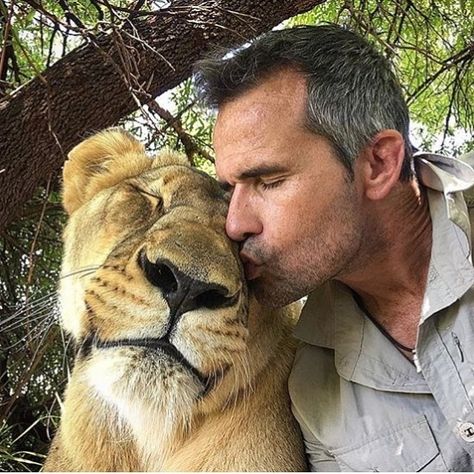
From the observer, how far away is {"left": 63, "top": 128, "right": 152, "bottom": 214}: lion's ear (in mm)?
1857

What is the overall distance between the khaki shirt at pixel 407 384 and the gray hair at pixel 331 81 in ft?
0.66

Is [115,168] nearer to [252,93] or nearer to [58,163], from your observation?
[252,93]

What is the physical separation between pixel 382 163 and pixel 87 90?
0.94 metres

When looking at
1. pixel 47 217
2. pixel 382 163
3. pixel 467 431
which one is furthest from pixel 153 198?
pixel 47 217

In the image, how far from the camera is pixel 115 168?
1.87 metres

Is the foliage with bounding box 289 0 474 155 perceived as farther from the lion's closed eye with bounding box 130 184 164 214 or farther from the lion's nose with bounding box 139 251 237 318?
the lion's nose with bounding box 139 251 237 318

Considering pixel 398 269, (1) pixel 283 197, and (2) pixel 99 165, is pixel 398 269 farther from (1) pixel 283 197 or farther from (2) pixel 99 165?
(2) pixel 99 165

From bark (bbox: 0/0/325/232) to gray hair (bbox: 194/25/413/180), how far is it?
34 cm

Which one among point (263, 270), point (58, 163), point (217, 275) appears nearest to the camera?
point (217, 275)

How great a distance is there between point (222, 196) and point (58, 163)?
778 mm

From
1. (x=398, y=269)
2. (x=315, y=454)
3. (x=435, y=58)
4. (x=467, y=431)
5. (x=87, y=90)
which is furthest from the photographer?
(x=435, y=58)

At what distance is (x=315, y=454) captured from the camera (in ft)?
5.63

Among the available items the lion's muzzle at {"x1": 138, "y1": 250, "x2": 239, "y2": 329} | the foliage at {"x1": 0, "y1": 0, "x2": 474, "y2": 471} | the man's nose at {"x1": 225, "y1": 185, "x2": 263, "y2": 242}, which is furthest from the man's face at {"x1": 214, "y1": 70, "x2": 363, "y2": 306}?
the foliage at {"x1": 0, "y1": 0, "x2": 474, "y2": 471}

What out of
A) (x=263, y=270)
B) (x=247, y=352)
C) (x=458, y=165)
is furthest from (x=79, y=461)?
(x=458, y=165)
